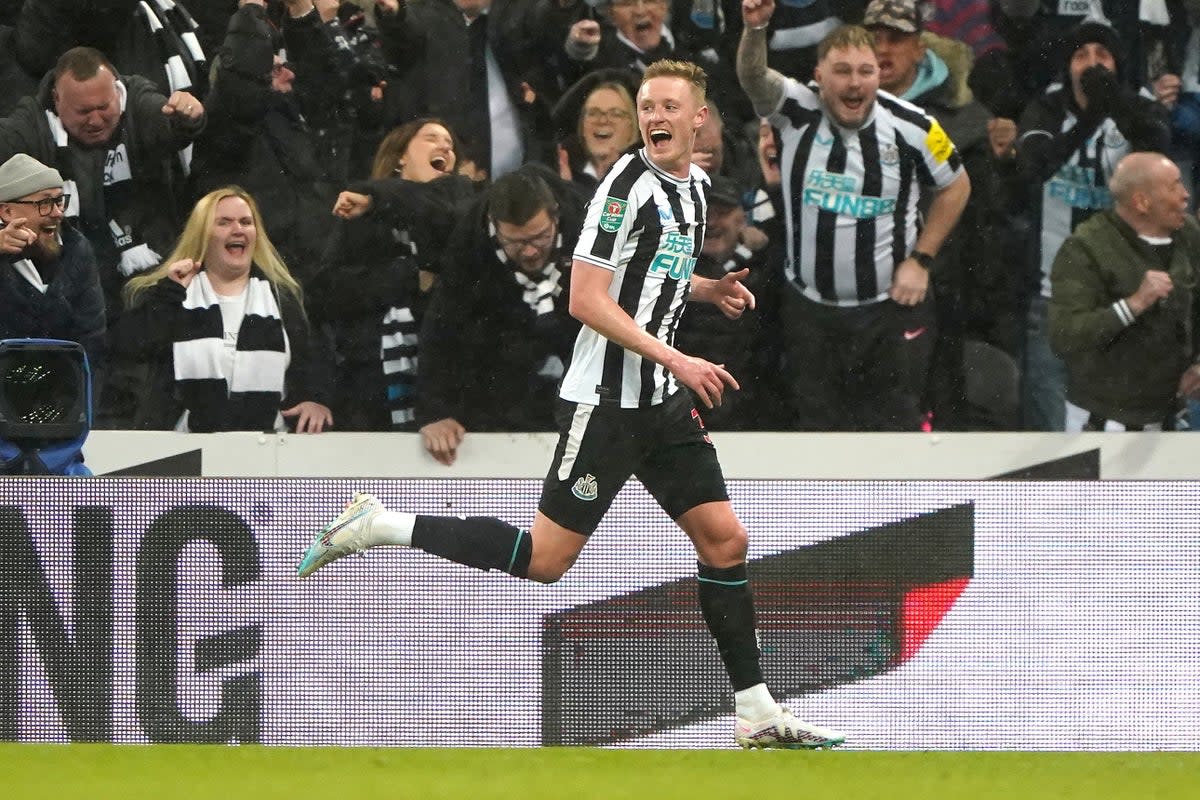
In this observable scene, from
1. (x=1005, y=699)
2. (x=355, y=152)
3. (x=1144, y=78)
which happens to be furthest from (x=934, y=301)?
(x=355, y=152)

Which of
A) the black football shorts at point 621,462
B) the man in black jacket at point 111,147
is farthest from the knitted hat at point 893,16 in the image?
the man in black jacket at point 111,147

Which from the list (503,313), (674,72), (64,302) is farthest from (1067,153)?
(64,302)

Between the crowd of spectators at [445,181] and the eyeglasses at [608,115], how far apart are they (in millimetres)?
15

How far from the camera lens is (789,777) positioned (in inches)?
Answer: 173

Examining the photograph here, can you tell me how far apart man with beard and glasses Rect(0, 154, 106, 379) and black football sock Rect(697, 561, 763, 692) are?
8.53 feet

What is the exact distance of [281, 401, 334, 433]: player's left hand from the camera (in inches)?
246

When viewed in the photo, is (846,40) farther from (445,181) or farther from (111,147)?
(111,147)

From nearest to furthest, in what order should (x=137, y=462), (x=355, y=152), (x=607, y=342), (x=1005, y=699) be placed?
(x=607, y=342) < (x=1005, y=699) < (x=137, y=462) < (x=355, y=152)

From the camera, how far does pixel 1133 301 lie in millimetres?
6309

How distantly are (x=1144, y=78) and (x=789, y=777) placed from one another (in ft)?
12.1

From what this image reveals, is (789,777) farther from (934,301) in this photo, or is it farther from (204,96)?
(204,96)

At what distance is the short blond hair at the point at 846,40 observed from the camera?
6.32 meters

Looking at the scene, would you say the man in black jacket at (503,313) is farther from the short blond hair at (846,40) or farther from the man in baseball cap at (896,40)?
the man in baseball cap at (896,40)

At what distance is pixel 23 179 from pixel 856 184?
3035mm
